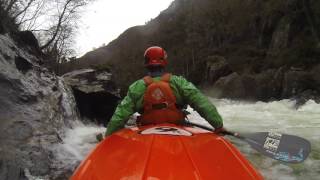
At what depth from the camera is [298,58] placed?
28.5m

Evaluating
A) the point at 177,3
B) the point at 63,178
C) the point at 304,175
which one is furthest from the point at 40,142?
the point at 177,3

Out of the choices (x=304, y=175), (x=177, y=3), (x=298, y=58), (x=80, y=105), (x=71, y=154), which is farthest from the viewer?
(x=177, y=3)

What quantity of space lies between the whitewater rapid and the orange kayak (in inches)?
152

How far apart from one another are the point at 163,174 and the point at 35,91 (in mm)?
8067

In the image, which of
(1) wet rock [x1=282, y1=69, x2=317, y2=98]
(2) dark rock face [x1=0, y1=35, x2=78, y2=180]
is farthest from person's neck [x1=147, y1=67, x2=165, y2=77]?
(1) wet rock [x1=282, y1=69, x2=317, y2=98]

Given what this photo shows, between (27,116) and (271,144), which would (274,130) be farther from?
(271,144)

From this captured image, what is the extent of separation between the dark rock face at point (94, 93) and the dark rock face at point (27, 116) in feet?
6.17

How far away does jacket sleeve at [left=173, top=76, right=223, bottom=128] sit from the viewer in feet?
13.3

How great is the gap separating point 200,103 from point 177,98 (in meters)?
0.19

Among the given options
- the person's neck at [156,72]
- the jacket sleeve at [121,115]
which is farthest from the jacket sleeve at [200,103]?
the jacket sleeve at [121,115]

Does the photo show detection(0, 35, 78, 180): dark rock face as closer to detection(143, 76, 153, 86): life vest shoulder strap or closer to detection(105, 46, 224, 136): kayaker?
detection(105, 46, 224, 136): kayaker

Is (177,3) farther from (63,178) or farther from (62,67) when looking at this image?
(63,178)

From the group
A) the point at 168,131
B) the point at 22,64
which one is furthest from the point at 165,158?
the point at 22,64

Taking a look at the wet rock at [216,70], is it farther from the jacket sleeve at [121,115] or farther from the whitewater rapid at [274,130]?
the jacket sleeve at [121,115]
